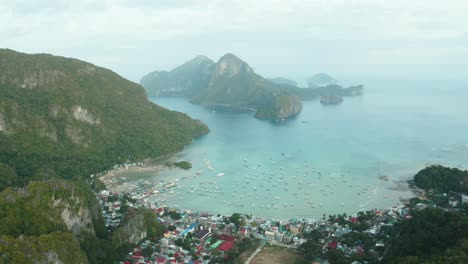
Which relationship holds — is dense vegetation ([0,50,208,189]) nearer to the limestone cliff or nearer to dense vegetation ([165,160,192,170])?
dense vegetation ([165,160,192,170])

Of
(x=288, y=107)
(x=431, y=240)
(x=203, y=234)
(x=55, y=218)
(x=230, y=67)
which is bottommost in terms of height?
(x=203, y=234)

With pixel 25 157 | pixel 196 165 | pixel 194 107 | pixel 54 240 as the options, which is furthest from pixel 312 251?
pixel 194 107

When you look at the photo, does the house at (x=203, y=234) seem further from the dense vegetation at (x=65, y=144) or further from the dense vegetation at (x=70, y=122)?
the dense vegetation at (x=70, y=122)

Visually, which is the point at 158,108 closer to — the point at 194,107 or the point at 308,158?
the point at 308,158

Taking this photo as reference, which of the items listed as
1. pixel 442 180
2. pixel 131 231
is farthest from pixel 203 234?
pixel 442 180

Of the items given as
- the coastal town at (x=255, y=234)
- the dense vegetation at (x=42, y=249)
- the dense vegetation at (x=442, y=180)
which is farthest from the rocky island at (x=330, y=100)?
the dense vegetation at (x=42, y=249)

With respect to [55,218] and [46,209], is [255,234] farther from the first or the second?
[46,209]
